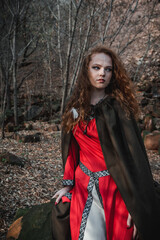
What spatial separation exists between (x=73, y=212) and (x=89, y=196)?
0.58ft

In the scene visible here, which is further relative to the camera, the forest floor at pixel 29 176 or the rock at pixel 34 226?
the forest floor at pixel 29 176

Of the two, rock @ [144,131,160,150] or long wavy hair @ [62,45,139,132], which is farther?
rock @ [144,131,160,150]

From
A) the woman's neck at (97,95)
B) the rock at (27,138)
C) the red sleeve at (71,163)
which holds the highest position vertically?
the woman's neck at (97,95)

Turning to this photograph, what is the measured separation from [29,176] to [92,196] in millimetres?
2643

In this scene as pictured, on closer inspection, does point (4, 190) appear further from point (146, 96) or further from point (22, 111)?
point (146, 96)

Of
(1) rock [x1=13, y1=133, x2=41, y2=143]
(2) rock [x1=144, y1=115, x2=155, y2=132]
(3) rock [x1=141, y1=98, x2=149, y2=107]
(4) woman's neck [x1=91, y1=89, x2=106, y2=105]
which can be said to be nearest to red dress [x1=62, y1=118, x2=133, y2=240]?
(4) woman's neck [x1=91, y1=89, x2=106, y2=105]

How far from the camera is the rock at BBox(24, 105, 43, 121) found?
9.67m

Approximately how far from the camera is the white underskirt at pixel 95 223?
1354mm

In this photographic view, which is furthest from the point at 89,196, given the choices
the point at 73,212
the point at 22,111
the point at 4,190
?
the point at 22,111

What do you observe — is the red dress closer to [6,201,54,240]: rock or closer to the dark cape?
the dark cape

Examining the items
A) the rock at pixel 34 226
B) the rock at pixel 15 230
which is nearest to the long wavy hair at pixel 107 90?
the rock at pixel 34 226

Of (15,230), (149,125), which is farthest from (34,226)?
(149,125)

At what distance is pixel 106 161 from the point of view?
1.47 metres

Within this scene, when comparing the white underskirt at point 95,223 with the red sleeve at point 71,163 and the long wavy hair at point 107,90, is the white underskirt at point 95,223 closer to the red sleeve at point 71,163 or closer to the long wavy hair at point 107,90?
the red sleeve at point 71,163
